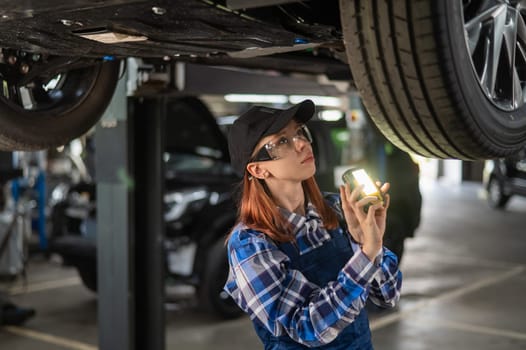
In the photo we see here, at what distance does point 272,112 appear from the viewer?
218 cm

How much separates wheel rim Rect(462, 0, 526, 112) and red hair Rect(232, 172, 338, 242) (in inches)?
23.6

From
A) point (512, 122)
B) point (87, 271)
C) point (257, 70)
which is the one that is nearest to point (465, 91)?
point (512, 122)

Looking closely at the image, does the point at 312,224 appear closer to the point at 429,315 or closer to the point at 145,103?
the point at 145,103

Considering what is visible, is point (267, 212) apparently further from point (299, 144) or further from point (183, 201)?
point (183, 201)

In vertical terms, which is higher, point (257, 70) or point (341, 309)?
point (257, 70)

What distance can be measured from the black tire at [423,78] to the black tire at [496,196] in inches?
462

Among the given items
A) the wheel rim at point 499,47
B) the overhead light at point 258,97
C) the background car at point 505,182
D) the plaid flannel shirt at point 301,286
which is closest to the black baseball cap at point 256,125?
the plaid flannel shirt at point 301,286

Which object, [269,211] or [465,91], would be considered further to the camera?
[269,211]

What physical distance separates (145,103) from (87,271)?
3.10 m

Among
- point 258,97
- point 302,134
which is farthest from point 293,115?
point 258,97

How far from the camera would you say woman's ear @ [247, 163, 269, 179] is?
2.13 metres

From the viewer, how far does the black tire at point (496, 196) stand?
13.2 meters

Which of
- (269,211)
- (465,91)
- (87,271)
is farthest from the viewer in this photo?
(87,271)

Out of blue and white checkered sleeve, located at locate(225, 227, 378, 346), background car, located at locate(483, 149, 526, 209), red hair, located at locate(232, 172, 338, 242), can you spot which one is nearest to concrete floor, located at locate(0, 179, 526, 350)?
background car, located at locate(483, 149, 526, 209)
